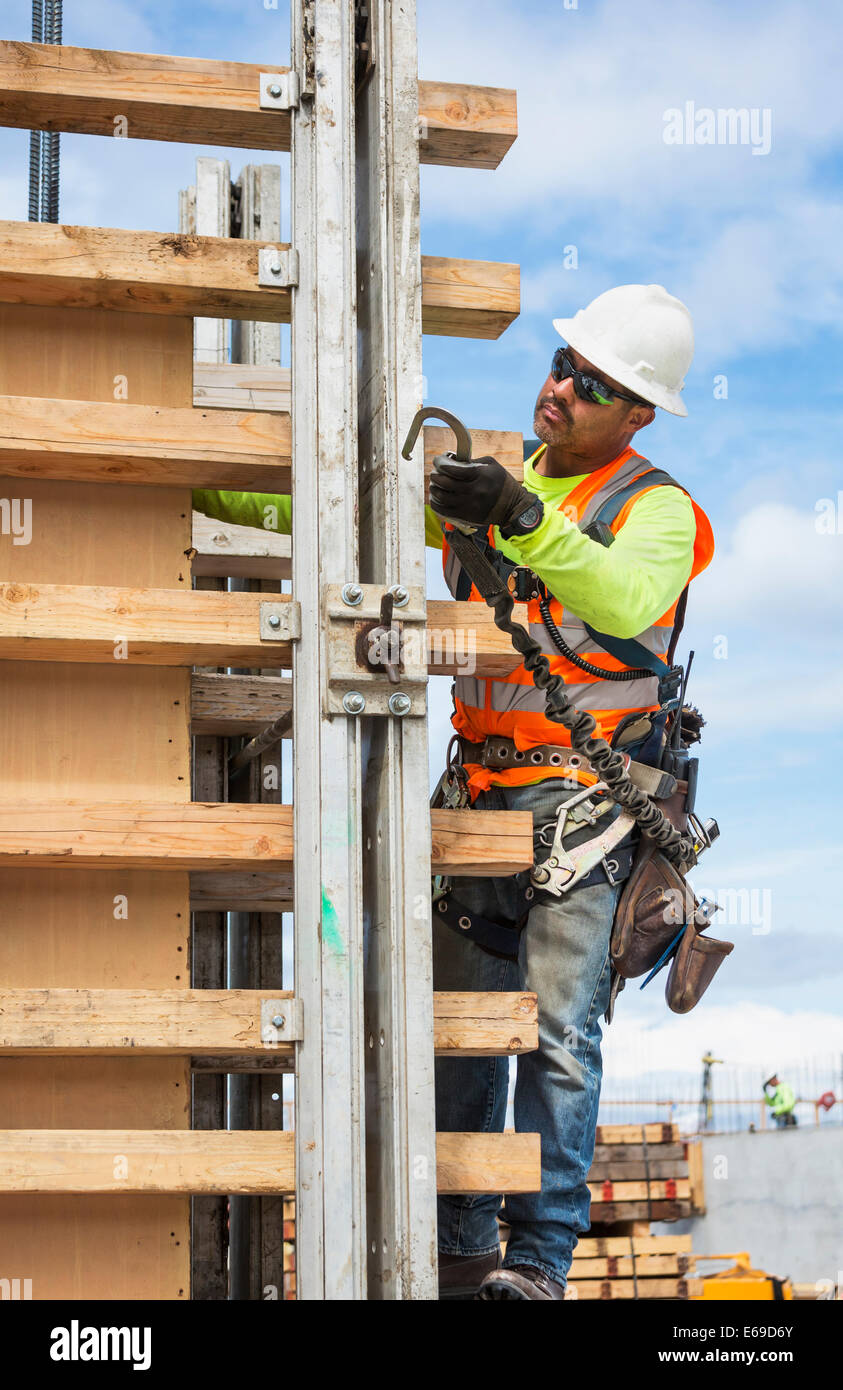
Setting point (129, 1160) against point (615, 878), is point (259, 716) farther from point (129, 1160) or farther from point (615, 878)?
point (129, 1160)

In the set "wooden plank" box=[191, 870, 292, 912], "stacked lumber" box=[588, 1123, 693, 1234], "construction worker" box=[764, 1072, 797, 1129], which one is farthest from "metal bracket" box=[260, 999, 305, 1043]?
"construction worker" box=[764, 1072, 797, 1129]

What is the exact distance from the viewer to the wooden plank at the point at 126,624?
329cm

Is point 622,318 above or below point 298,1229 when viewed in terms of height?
above

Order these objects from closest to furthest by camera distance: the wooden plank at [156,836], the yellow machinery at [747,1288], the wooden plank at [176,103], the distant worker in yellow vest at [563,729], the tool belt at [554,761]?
1. the wooden plank at [156,836]
2. the wooden plank at [176,103]
3. the distant worker in yellow vest at [563,729]
4. the tool belt at [554,761]
5. the yellow machinery at [747,1288]

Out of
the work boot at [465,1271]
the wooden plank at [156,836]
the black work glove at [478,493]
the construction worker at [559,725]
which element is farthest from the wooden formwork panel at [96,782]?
the work boot at [465,1271]

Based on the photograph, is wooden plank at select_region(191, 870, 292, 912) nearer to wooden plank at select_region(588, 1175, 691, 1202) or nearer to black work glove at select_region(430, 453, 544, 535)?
black work glove at select_region(430, 453, 544, 535)

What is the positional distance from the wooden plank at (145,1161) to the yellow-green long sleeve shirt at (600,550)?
4.86ft

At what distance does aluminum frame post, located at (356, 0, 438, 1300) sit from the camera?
3.12m

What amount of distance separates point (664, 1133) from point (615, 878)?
9.62 m

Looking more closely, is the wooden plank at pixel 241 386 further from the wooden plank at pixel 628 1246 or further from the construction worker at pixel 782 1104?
the construction worker at pixel 782 1104

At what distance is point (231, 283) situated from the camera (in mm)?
3477

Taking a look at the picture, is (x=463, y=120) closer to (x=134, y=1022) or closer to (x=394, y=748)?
(x=394, y=748)
